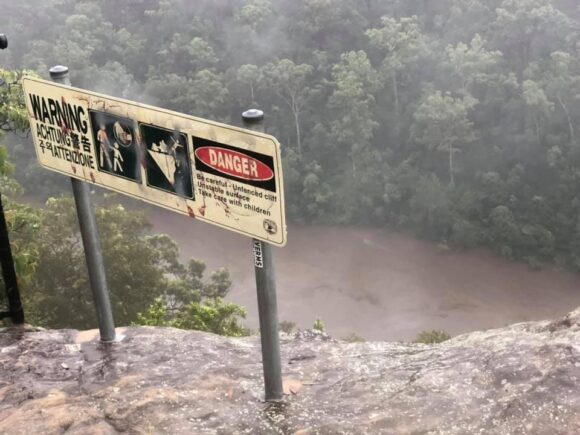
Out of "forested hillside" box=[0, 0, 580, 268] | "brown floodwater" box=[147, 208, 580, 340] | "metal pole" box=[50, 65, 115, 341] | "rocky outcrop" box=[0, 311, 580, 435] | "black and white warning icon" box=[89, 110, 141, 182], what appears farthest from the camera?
"forested hillside" box=[0, 0, 580, 268]

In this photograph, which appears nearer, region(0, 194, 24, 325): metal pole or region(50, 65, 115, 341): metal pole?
region(50, 65, 115, 341): metal pole

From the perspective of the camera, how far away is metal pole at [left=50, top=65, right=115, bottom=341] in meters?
4.26

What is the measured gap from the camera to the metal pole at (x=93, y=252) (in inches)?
168

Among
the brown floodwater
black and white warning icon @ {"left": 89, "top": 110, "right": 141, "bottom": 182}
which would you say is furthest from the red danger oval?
the brown floodwater

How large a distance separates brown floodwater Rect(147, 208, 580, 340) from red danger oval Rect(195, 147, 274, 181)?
54.7 ft

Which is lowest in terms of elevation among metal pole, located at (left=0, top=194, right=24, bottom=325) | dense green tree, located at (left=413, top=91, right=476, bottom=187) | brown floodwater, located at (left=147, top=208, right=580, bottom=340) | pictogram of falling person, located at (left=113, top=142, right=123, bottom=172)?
brown floodwater, located at (left=147, top=208, right=580, bottom=340)

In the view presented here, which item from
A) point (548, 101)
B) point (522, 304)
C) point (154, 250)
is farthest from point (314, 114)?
point (154, 250)

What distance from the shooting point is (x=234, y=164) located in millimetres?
3299

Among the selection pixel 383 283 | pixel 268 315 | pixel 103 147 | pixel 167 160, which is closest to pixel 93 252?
pixel 103 147

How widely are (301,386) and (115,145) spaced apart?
1.52 m

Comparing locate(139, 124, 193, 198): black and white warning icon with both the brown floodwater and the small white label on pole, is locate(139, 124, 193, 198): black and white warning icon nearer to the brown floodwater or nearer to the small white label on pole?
the small white label on pole

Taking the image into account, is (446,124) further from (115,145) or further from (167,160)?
(167,160)

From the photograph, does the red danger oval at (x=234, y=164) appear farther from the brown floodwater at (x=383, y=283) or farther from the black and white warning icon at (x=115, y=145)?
the brown floodwater at (x=383, y=283)

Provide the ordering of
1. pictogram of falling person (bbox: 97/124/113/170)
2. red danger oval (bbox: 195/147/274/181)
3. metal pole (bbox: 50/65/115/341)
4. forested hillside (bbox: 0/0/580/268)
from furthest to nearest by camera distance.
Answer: forested hillside (bbox: 0/0/580/268) → metal pole (bbox: 50/65/115/341) → pictogram of falling person (bbox: 97/124/113/170) → red danger oval (bbox: 195/147/274/181)
